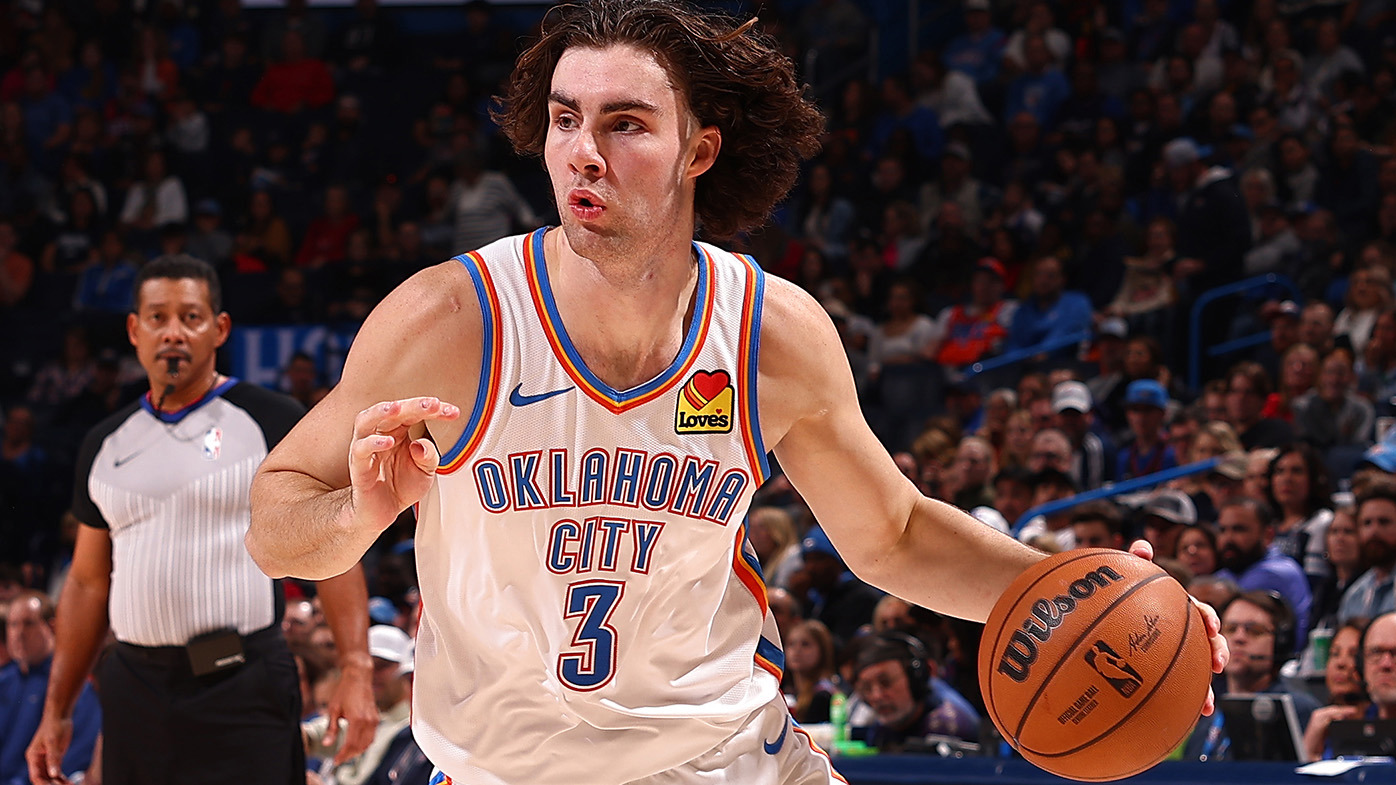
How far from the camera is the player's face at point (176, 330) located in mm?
4566

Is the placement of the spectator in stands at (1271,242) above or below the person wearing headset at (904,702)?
above

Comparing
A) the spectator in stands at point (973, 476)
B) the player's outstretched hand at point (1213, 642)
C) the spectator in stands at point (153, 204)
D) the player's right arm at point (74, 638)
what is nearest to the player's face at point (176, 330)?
the player's right arm at point (74, 638)

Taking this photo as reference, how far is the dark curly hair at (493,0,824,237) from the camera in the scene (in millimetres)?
2648

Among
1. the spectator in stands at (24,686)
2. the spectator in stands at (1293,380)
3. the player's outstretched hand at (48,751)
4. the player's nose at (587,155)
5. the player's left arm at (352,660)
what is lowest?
the spectator in stands at (24,686)

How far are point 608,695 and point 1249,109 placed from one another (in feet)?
32.8

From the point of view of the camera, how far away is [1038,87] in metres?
12.8

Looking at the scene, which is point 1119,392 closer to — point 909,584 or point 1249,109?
point 1249,109

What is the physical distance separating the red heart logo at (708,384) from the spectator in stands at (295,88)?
1306 centimetres

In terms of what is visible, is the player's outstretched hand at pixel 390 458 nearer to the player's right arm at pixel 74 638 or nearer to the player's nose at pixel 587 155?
the player's nose at pixel 587 155

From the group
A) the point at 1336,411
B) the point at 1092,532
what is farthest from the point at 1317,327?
the point at 1092,532

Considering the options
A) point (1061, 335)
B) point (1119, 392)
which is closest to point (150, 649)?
point (1119, 392)

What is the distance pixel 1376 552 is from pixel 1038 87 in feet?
23.6

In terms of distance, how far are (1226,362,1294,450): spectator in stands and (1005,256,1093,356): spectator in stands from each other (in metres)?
1.98

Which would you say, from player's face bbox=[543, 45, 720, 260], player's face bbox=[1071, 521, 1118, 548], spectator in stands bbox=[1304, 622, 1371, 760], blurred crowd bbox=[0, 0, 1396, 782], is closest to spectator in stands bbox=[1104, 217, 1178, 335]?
blurred crowd bbox=[0, 0, 1396, 782]
